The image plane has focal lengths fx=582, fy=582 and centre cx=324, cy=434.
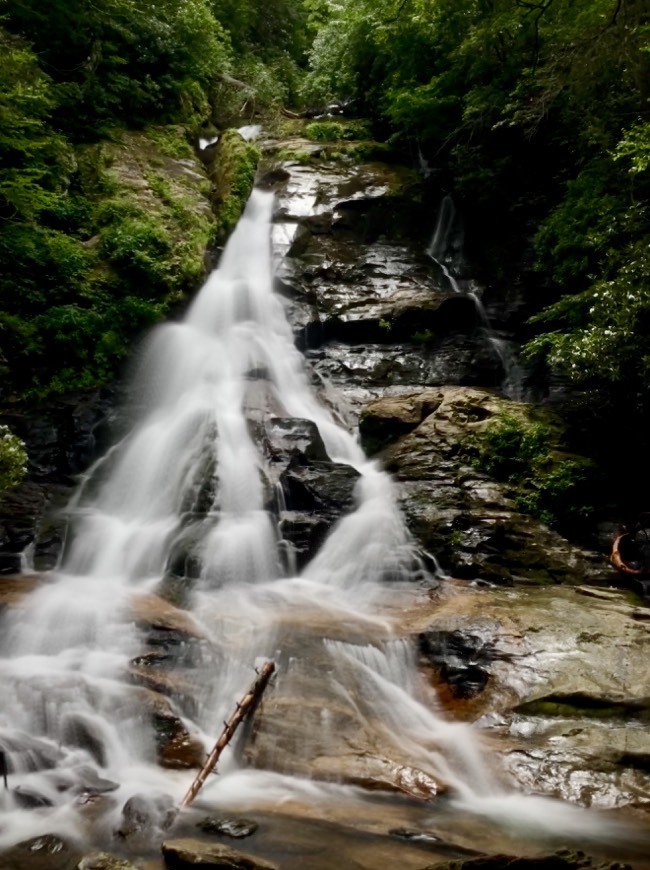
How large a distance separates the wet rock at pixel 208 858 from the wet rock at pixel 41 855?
61 centimetres

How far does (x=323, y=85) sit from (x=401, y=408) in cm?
1564

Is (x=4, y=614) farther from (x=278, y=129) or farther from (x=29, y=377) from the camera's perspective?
(x=278, y=129)

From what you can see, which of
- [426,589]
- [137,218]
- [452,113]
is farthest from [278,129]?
[426,589]

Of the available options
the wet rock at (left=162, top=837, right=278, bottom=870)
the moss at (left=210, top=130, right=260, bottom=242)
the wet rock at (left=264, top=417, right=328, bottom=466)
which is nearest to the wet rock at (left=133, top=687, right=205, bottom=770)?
the wet rock at (left=162, top=837, right=278, bottom=870)

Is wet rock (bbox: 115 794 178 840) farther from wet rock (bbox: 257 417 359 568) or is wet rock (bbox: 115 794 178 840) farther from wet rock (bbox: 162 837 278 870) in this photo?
wet rock (bbox: 257 417 359 568)

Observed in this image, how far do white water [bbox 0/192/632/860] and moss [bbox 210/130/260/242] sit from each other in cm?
276

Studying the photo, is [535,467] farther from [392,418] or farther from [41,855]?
[41,855]

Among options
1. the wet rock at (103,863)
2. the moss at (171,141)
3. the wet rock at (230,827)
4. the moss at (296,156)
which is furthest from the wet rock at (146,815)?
the moss at (296,156)

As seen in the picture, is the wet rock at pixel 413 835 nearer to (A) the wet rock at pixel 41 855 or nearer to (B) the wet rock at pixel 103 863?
(B) the wet rock at pixel 103 863

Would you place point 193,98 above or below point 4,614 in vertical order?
above

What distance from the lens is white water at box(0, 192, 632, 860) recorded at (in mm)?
4469

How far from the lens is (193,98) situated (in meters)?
18.0

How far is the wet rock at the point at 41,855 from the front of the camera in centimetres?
339

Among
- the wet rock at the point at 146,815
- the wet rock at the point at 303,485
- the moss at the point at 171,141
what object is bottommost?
the wet rock at the point at 146,815
